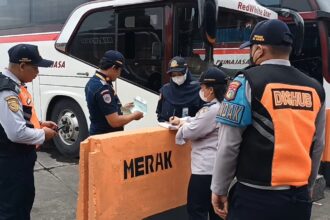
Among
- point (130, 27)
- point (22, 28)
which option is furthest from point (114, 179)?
point (22, 28)

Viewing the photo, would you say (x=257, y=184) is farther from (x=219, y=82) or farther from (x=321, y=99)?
(x=219, y=82)

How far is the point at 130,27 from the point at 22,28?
258 cm

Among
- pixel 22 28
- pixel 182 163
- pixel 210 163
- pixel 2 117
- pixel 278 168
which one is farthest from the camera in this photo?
pixel 22 28

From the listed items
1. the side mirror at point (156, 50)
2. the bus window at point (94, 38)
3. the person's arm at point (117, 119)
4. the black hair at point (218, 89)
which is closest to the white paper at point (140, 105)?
the person's arm at point (117, 119)

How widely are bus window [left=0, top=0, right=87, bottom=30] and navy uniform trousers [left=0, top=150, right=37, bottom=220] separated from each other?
4.37 metres

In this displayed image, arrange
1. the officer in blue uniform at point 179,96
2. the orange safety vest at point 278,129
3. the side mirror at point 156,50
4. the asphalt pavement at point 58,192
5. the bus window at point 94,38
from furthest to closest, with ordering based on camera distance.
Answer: the bus window at point 94,38 < the side mirror at point 156,50 < the asphalt pavement at point 58,192 < the officer in blue uniform at point 179,96 < the orange safety vest at point 278,129

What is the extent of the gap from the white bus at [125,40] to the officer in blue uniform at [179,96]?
3.38ft

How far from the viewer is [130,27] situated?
6.10 meters

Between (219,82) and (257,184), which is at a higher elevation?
(219,82)

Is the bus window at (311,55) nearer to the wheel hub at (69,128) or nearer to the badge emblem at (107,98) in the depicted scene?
the wheel hub at (69,128)

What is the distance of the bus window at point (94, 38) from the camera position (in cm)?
638

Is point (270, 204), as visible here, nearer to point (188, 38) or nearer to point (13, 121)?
point (13, 121)

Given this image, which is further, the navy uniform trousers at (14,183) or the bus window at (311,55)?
the bus window at (311,55)

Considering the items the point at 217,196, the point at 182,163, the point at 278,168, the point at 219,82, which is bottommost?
the point at 182,163
